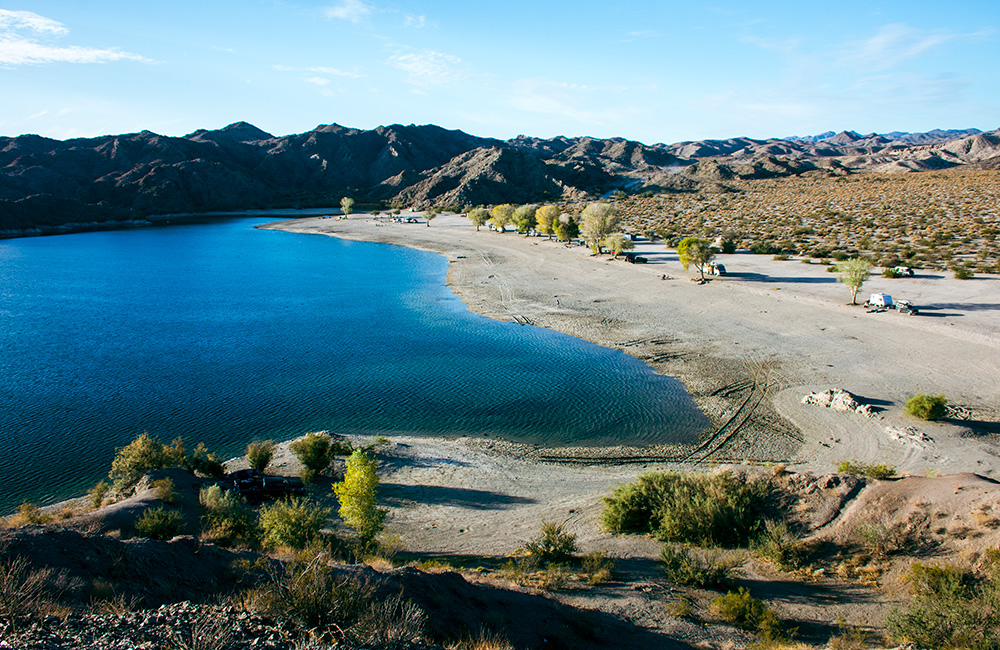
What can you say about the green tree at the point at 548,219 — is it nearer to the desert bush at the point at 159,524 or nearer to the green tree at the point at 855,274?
the green tree at the point at 855,274

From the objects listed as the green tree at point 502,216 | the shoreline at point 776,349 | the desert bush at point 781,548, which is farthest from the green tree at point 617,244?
the desert bush at point 781,548

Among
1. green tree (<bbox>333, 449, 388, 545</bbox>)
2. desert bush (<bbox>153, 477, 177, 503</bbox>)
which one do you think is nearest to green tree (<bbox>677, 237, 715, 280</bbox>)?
green tree (<bbox>333, 449, 388, 545</bbox>)

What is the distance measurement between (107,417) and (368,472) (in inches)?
804

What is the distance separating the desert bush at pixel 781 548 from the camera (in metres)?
13.2

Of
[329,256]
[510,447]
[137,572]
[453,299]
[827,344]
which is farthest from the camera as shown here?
[329,256]

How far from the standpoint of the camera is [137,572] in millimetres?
10016

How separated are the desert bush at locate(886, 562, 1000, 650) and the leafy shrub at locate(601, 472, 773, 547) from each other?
4.17 meters

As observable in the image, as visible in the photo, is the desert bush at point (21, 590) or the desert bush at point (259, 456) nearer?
the desert bush at point (21, 590)

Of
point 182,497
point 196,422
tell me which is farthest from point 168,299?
point 182,497

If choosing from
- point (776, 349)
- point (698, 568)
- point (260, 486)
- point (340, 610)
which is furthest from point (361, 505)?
point (776, 349)

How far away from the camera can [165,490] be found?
52.3 ft

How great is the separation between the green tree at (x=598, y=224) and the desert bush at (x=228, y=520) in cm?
6248

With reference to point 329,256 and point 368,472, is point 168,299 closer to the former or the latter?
point 329,256

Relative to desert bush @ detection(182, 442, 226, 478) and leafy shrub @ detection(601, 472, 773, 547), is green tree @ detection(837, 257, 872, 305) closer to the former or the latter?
leafy shrub @ detection(601, 472, 773, 547)
